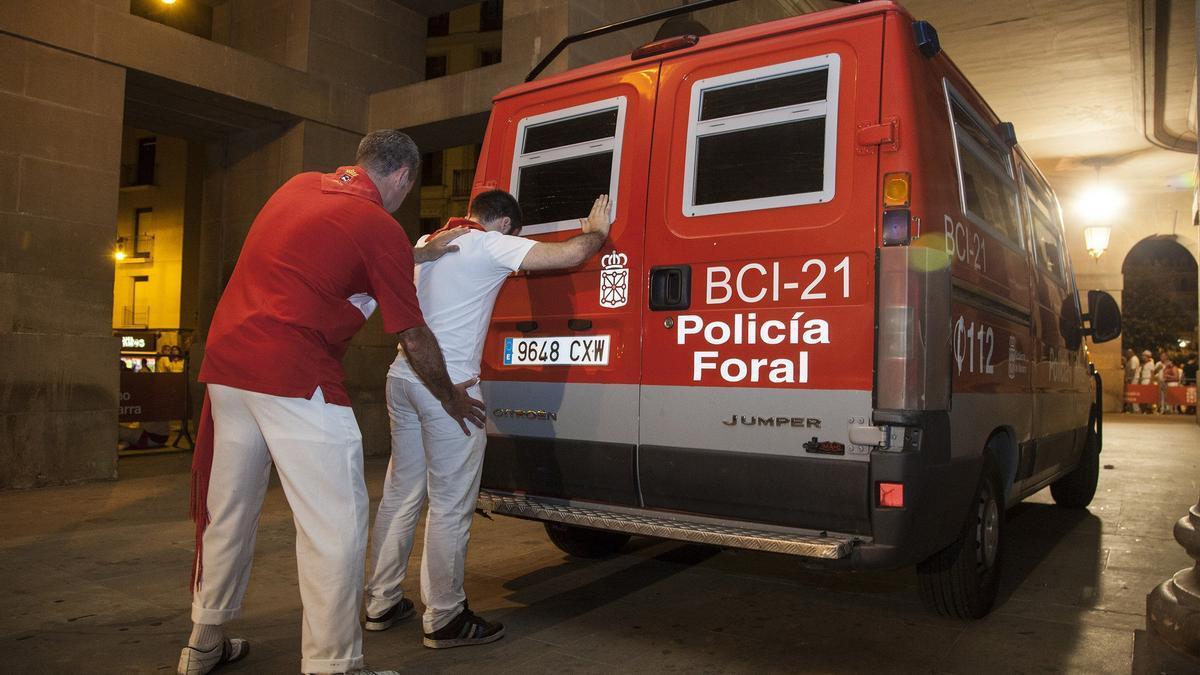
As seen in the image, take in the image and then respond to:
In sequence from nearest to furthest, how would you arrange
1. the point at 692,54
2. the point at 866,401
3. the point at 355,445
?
the point at 355,445
the point at 866,401
the point at 692,54

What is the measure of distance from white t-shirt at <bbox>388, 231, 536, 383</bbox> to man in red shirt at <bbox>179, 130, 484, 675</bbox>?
0.49 meters

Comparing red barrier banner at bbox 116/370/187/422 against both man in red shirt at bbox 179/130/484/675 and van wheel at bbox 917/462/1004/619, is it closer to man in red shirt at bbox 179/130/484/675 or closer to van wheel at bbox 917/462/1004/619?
man in red shirt at bbox 179/130/484/675

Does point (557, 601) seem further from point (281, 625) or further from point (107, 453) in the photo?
point (107, 453)

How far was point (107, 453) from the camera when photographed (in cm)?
791

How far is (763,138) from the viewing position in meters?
3.54

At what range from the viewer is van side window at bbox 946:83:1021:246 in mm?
3652

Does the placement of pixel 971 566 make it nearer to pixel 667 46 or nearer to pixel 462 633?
pixel 462 633

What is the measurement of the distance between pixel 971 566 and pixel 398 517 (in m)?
2.45

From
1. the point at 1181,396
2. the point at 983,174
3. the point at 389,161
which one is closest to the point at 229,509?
the point at 389,161

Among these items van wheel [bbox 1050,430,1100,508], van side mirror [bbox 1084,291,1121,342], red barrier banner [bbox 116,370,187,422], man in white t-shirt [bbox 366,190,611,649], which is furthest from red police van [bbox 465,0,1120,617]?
red barrier banner [bbox 116,370,187,422]

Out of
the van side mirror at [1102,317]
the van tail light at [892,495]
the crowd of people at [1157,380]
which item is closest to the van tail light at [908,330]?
the van tail light at [892,495]

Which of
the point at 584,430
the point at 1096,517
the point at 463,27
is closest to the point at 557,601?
the point at 584,430

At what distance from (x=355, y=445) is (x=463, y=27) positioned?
33580 millimetres

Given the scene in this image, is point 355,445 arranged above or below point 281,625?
above
